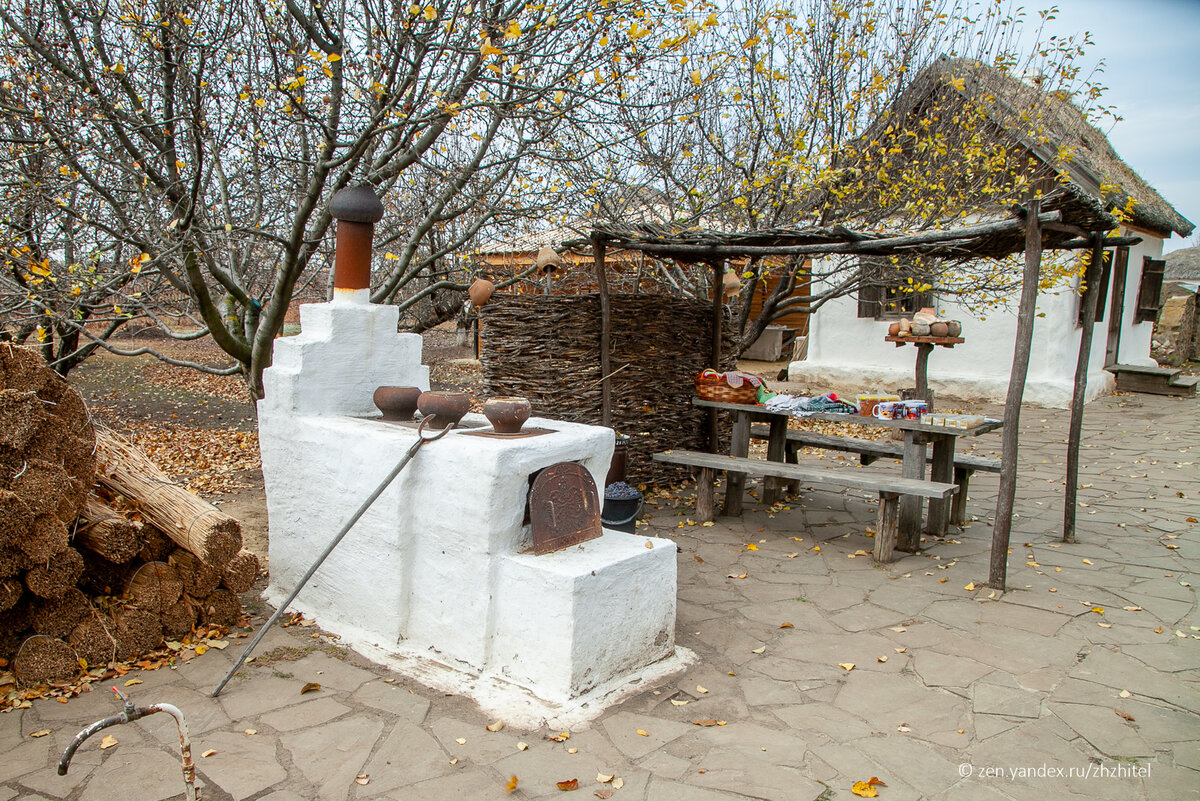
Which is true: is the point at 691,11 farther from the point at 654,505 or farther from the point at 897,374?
the point at 897,374

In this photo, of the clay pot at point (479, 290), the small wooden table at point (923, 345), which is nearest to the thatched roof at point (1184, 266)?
the small wooden table at point (923, 345)

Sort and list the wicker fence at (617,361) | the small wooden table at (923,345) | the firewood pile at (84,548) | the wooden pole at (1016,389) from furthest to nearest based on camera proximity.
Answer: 1. the wicker fence at (617,361)
2. the small wooden table at (923,345)
3. the wooden pole at (1016,389)
4. the firewood pile at (84,548)

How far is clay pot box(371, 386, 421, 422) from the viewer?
423 cm

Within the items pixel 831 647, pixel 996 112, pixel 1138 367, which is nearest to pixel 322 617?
pixel 831 647

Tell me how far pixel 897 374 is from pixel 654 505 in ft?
22.4

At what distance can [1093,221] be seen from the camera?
191 inches

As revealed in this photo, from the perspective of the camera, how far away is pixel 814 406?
5867mm

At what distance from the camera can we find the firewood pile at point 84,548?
314 centimetres

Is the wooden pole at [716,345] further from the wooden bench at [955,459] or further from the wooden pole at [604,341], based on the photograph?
the wooden pole at [604,341]

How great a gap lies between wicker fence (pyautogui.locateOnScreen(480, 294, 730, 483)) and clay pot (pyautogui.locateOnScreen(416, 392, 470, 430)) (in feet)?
8.47

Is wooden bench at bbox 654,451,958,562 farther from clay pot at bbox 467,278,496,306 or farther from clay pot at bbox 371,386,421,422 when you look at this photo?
clay pot at bbox 371,386,421,422

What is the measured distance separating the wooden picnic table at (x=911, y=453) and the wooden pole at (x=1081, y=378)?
1.66ft

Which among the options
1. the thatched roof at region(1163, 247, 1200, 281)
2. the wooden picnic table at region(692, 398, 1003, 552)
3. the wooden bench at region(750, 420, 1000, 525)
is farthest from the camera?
the thatched roof at region(1163, 247, 1200, 281)

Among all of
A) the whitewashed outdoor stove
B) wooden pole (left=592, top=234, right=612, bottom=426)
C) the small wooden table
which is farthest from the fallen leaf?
wooden pole (left=592, top=234, right=612, bottom=426)
